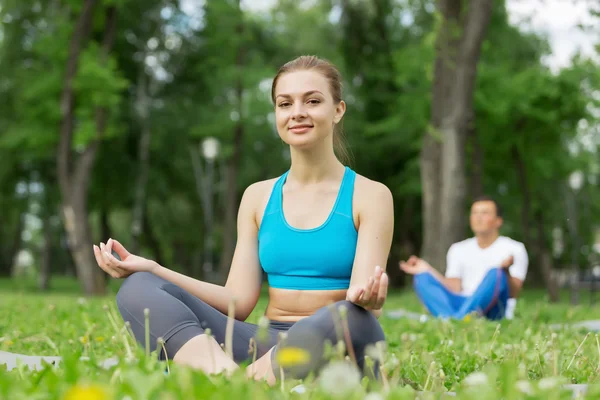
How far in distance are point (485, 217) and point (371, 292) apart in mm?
4873

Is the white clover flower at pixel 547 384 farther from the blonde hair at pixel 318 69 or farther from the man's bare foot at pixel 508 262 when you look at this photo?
the man's bare foot at pixel 508 262

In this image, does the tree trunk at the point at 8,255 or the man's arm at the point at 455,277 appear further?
the tree trunk at the point at 8,255

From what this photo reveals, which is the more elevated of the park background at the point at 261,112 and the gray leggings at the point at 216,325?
the park background at the point at 261,112

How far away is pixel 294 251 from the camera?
3.35m

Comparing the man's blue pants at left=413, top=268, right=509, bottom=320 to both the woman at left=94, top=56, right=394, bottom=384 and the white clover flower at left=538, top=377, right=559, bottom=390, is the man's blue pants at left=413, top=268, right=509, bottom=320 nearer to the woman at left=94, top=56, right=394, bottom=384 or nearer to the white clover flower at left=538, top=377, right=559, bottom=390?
the woman at left=94, top=56, right=394, bottom=384

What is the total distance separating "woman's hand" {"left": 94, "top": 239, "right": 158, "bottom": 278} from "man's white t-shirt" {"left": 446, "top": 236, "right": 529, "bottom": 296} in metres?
4.62

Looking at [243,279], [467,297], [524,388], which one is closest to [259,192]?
[243,279]

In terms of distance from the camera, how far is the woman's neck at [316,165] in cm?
354

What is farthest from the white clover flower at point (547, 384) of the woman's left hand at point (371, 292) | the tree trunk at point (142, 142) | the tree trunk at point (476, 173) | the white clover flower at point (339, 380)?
the tree trunk at point (142, 142)

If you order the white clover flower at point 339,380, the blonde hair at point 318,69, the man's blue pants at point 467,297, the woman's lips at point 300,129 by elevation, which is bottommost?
the man's blue pants at point 467,297

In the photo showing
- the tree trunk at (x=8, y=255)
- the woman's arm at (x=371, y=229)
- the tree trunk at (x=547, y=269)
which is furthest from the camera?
the tree trunk at (x=8, y=255)

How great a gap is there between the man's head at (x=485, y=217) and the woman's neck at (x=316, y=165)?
4082 millimetres

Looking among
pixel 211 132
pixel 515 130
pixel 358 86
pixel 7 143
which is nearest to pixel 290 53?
pixel 358 86

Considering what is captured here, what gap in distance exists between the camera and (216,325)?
3336 millimetres
